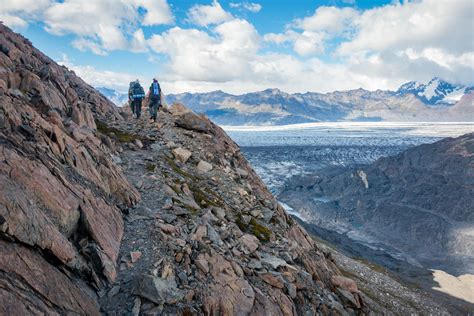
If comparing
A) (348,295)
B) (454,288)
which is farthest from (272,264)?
(454,288)

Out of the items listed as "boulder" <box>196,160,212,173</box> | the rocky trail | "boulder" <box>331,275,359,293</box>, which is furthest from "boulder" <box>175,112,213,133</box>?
"boulder" <box>331,275,359,293</box>

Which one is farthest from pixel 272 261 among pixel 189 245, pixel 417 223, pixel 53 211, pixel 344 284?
pixel 417 223

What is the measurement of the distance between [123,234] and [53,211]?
3.07m

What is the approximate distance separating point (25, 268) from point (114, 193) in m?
6.58

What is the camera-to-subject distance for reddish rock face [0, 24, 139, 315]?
795 centimetres

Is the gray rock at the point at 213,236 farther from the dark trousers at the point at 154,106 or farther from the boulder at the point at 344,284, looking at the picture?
the dark trousers at the point at 154,106

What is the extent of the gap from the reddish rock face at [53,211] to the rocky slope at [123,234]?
0.11ft

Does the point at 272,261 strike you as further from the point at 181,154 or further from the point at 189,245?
the point at 181,154

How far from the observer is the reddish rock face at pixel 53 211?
313 inches

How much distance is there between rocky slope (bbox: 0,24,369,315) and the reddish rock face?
33mm

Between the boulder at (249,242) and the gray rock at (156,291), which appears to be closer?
the gray rock at (156,291)

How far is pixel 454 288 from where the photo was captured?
4163 inches

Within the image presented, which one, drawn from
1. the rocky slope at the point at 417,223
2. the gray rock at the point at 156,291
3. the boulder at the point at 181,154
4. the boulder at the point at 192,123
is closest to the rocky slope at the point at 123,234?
the gray rock at the point at 156,291

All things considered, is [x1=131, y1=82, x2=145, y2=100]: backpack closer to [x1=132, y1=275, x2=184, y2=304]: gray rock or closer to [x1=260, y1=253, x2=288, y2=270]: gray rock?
[x1=260, y1=253, x2=288, y2=270]: gray rock
